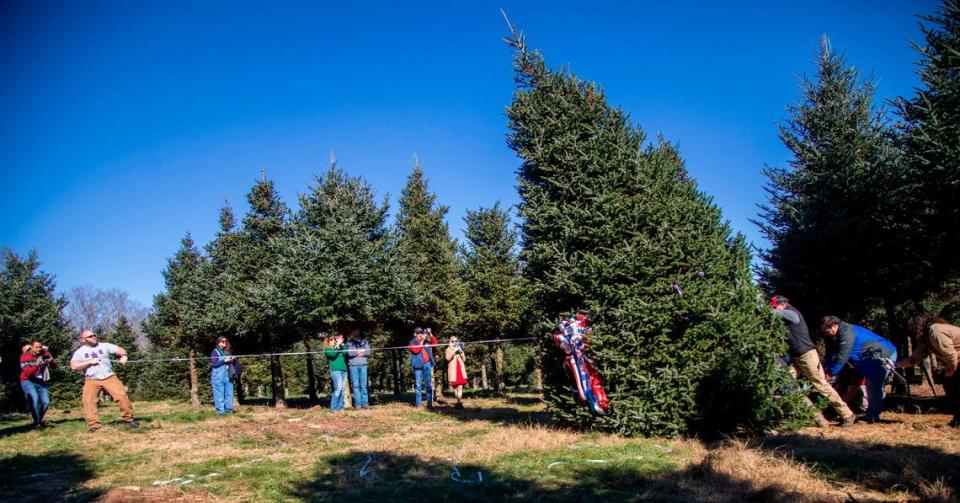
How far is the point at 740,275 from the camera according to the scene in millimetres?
7809

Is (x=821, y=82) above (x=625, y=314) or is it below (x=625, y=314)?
above

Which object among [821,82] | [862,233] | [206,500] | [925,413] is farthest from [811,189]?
[206,500]

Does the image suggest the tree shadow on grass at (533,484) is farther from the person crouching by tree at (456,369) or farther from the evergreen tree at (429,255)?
the evergreen tree at (429,255)

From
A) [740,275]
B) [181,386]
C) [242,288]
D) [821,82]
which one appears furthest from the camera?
[181,386]

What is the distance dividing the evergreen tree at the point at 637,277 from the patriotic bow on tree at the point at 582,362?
162 mm

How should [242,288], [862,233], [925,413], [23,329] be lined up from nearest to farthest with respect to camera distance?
[925,413]
[862,233]
[242,288]
[23,329]

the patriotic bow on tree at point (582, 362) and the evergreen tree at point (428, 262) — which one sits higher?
the evergreen tree at point (428, 262)

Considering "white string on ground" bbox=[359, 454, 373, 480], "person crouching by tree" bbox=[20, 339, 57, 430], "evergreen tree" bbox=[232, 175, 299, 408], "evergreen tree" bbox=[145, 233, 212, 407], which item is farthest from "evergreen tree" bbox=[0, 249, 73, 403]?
"white string on ground" bbox=[359, 454, 373, 480]

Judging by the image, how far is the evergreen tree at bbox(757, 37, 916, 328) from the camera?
13.0 m

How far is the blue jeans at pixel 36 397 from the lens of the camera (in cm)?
1205

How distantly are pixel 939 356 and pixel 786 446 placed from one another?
108 inches

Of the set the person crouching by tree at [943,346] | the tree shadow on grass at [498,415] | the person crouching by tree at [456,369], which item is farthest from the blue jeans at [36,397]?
the person crouching by tree at [943,346]

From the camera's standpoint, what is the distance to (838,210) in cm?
1332

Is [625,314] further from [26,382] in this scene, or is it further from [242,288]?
[242,288]
